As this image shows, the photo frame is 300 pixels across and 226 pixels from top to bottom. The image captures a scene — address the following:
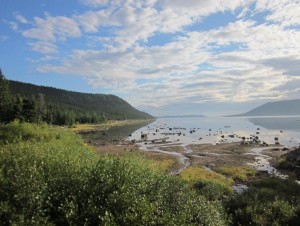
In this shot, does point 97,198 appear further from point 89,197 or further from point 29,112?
point 29,112

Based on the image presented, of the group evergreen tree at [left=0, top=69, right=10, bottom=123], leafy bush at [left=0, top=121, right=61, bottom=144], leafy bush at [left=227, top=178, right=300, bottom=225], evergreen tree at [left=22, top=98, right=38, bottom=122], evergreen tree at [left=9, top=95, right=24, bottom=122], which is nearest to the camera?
leafy bush at [left=227, top=178, right=300, bottom=225]

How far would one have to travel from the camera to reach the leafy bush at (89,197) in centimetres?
1856

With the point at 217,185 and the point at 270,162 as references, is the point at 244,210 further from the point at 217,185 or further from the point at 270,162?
the point at 270,162

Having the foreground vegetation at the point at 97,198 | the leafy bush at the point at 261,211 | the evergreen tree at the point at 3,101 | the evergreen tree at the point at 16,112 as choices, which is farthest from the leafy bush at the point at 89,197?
the evergreen tree at the point at 3,101

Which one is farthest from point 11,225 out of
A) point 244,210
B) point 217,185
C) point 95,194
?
point 217,185

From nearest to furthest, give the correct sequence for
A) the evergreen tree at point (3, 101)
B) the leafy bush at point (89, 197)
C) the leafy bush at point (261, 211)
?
the leafy bush at point (89, 197), the leafy bush at point (261, 211), the evergreen tree at point (3, 101)

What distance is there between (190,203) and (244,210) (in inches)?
387

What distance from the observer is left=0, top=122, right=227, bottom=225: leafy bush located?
60.9 feet

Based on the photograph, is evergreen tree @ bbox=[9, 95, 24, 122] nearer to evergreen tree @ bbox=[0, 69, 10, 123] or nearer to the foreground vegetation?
evergreen tree @ bbox=[0, 69, 10, 123]

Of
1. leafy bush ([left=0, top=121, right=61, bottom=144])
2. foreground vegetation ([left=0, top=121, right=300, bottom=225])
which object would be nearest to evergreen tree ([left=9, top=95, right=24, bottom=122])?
leafy bush ([left=0, top=121, right=61, bottom=144])

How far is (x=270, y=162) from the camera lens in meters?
75.6

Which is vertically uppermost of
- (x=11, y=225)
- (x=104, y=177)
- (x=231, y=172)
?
(x=104, y=177)

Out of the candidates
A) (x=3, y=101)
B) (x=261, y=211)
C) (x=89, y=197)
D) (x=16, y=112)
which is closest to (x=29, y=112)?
(x=16, y=112)

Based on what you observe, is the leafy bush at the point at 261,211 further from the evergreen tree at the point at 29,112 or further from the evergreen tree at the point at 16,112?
the evergreen tree at the point at 29,112
